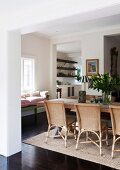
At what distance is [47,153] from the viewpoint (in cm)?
340

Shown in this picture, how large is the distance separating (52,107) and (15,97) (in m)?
0.81

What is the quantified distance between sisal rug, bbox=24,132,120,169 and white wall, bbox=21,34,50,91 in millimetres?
3536

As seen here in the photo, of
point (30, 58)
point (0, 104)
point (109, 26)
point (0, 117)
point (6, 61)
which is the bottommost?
point (0, 117)

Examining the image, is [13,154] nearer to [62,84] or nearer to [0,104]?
[0,104]

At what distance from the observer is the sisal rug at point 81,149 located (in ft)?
10.1

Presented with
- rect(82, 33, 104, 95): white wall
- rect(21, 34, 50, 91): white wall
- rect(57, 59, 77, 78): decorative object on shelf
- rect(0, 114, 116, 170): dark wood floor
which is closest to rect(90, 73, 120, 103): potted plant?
rect(0, 114, 116, 170): dark wood floor

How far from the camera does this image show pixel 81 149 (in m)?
3.53

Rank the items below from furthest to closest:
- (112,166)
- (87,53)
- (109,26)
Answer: (87,53), (109,26), (112,166)

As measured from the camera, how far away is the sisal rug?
121 inches

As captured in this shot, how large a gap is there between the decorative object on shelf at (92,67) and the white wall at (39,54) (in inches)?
72.3

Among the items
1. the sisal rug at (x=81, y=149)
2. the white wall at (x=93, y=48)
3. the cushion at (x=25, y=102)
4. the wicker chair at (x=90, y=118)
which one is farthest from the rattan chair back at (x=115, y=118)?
the white wall at (x=93, y=48)

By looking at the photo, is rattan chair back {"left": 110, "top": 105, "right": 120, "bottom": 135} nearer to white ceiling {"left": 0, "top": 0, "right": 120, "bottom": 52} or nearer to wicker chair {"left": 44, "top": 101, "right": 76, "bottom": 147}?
wicker chair {"left": 44, "top": 101, "right": 76, "bottom": 147}

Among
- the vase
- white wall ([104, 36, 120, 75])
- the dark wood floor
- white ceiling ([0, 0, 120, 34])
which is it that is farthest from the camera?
white wall ([104, 36, 120, 75])

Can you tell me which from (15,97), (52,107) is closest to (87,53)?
(52,107)
